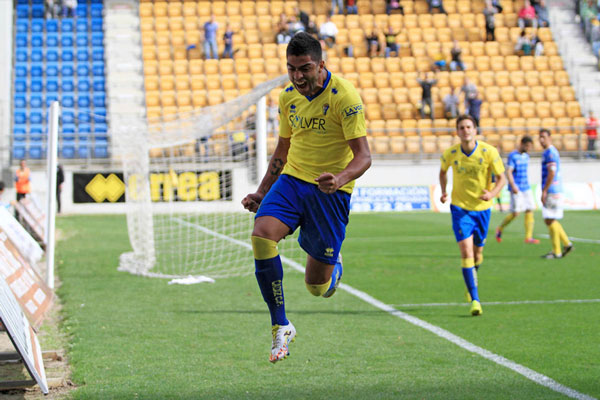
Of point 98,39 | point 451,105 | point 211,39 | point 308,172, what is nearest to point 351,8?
point 211,39

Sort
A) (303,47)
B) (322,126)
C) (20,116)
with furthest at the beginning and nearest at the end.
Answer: (20,116), (322,126), (303,47)

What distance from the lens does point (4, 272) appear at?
287 inches

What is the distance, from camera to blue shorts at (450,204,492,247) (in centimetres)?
886

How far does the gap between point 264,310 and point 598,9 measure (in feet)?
101

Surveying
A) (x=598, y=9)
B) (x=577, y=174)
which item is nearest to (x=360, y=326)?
(x=577, y=174)

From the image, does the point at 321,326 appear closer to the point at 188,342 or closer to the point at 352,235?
the point at 188,342

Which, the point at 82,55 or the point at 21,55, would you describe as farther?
the point at 82,55

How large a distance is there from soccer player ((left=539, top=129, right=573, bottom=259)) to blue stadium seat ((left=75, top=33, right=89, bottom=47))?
2342 cm

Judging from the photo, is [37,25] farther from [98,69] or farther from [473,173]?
[473,173]

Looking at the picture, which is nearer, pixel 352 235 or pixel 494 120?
pixel 352 235

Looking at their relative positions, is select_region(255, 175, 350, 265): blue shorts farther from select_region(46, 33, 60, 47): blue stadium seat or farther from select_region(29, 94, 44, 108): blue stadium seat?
select_region(46, 33, 60, 47): blue stadium seat

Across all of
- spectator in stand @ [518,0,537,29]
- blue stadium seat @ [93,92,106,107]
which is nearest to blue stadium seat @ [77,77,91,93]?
blue stadium seat @ [93,92,106,107]

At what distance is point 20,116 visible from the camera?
96.7 feet

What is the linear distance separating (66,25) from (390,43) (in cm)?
1301
